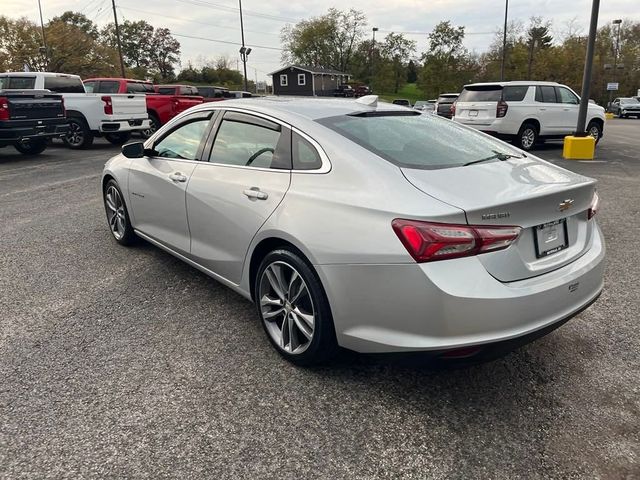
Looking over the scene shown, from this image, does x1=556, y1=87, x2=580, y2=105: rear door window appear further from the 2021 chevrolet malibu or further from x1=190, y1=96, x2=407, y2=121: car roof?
x1=190, y1=96, x2=407, y2=121: car roof

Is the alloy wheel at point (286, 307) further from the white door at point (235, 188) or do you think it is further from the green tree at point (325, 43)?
the green tree at point (325, 43)

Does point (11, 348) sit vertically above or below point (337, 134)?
below

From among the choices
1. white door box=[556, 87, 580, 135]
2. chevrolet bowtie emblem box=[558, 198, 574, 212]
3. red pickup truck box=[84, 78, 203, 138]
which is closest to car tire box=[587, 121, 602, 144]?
white door box=[556, 87, 580, 135]

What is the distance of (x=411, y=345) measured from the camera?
7.69 ft

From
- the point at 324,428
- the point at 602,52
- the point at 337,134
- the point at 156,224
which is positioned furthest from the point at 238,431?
the point at 602,52

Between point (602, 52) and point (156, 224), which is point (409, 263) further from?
point (602, 52)

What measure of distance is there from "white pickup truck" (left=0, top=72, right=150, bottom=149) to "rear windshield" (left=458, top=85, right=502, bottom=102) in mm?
8969

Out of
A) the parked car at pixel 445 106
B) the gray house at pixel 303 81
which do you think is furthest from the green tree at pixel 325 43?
the parked car at pixel 445 106

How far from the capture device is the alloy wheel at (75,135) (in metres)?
13.9

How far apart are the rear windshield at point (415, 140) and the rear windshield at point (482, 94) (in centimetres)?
1018

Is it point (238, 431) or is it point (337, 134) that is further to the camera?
point (337, 134)

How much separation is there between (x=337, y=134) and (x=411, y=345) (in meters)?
1.28

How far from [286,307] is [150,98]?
1445 cm

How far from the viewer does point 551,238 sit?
2.54 metres
